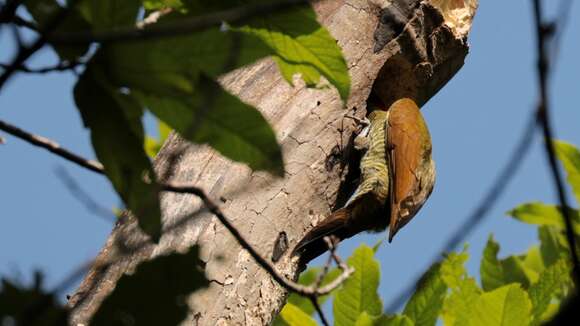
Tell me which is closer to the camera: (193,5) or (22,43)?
(22,43)

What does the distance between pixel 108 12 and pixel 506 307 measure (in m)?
2.02

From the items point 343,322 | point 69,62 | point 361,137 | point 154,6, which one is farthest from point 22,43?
point 361,137

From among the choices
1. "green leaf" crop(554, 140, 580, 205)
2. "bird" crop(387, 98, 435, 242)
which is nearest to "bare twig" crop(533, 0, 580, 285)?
"green leaf" crop(554, 140, 580, 205)

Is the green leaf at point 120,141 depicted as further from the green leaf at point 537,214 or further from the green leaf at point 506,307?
the green leaf at point 537,214

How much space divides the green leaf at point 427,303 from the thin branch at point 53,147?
200cm

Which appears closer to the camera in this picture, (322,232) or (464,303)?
(464,303)

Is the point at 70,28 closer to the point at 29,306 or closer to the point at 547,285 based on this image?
the point at 29,306

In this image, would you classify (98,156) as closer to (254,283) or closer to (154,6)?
(154,6)

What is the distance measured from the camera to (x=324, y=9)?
11.8 feet

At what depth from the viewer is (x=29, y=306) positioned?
3.57 feet

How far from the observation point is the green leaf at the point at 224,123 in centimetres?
140

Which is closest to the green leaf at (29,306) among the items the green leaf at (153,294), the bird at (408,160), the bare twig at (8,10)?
the green leaf at (153,294)

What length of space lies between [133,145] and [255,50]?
25 cm

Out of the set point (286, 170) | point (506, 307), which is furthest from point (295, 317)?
point (506, 307)
